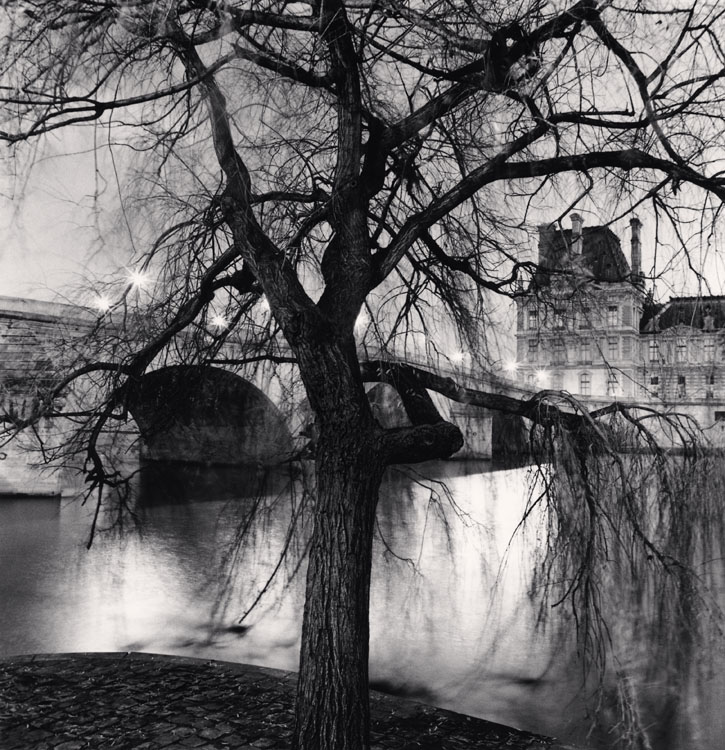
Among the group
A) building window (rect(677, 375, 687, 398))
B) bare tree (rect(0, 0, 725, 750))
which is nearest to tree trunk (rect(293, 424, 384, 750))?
bare tree (rect(0, 0, 725, 750))

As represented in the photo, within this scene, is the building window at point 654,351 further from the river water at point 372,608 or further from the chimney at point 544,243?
the river water at point 372,608

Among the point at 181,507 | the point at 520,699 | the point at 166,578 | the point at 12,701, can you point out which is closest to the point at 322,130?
the point at 12,701

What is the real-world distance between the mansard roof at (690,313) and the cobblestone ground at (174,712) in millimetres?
2678

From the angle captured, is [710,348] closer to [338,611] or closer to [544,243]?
[544,243]

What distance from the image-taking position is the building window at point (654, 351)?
4066 millimetres

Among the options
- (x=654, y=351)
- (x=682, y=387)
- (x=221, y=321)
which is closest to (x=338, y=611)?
(x=654, y=351)

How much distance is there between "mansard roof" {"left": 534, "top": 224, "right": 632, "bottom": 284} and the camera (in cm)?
417

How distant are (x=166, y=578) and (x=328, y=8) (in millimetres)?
10702

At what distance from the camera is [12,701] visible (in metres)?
5.23

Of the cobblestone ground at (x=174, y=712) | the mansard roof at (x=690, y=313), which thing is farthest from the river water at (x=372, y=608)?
the mansard roof at (x=690, y=313)

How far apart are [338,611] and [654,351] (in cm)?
205

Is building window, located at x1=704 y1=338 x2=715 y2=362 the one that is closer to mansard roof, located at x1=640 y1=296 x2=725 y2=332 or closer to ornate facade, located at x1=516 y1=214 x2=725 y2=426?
ornate facade, located at x1=516 y1=214 x2=725 y2=426

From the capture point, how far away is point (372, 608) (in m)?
9.86

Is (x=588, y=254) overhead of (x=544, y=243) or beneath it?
beneath
